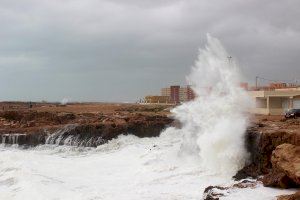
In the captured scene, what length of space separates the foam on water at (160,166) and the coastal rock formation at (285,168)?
0.40 meters

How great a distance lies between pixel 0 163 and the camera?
24250 millimetres

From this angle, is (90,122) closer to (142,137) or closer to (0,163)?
(142,137)

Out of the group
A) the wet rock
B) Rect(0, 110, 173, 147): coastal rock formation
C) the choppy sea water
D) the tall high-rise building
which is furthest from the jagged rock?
the tall high-rise building

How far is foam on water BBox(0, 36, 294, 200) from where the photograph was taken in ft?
55.5

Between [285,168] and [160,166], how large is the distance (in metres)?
8.87

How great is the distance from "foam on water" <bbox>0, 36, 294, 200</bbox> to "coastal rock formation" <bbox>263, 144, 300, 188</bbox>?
402 mm

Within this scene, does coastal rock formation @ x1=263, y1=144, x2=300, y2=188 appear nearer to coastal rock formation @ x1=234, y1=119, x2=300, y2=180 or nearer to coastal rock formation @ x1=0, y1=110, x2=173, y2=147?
coastal rock formation @ x1=234, y1=119, x2=300, y2=180

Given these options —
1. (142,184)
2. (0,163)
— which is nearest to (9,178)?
(0,163)

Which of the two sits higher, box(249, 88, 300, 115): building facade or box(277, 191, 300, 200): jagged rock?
box(249, 88, 300, 115): building facade

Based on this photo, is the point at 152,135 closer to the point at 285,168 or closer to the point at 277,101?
the point at 277,101

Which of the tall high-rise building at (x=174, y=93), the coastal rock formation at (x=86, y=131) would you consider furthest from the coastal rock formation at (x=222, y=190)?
the tall high-rise building at (x=174, y=93)

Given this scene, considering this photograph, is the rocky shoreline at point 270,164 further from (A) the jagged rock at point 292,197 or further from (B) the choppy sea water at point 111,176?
(B) the choppy sea water at point 111,176

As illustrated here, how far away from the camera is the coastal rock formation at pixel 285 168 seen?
12830 millimetres

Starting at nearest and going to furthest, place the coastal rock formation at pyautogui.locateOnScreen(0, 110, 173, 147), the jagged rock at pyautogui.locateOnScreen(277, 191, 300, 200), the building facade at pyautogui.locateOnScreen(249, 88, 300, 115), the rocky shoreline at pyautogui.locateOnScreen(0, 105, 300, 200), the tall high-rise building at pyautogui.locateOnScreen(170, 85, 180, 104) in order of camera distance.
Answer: the jagged rock at pyautogui.locateOnScreen(277, 191, 300, 200) < the rocky shoreline at pyautogui.locateOnScreen(0, 105, 300, 200) < the coastal rock formation at pyautogui.locateOnScreen(0, 110, 173, 147) < the building facade at pyautogui.locateOnScreen(249, 88, 300, 115) < the tall high-rise building at pyautogui.locateOnScreen(170, 85, 180, 104)
